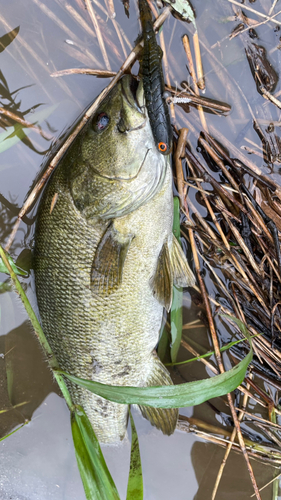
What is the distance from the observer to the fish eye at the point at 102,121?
1.58m

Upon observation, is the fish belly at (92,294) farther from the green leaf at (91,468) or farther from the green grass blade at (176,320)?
the green leaf at (91,468)

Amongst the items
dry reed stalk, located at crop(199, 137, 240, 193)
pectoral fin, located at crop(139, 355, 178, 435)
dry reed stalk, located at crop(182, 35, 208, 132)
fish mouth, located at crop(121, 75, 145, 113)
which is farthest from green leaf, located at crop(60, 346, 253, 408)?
dry reed stalk, located at crop(182, 35, 208, 132)

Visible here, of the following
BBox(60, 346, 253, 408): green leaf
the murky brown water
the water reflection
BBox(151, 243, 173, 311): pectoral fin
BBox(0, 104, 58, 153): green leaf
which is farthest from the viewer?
the water reflection

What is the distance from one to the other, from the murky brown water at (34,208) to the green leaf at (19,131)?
1cm

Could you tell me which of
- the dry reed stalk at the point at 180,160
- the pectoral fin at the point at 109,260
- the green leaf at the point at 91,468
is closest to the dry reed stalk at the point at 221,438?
the green leaf at the point at 91,468

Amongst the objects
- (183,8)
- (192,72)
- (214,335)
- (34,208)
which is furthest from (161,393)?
(183,8)

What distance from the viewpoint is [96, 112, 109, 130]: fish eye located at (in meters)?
1.58

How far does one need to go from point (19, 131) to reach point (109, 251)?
1134 mm

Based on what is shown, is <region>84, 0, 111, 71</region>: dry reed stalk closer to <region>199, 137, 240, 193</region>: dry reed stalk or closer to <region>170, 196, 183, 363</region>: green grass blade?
<region>199, 137, 240, 193</region>: dry reed stalk

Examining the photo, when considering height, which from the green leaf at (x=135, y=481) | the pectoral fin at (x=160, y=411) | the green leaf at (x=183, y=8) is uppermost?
the green leaf at (x=183, y=8)

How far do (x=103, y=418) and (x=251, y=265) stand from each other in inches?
53.1

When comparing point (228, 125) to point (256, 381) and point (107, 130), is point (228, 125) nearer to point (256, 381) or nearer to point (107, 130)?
point (107, 130)

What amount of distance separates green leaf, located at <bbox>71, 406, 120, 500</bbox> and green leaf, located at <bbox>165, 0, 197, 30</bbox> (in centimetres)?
236

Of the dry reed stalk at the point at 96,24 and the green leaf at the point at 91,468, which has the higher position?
the dry reed stalk at the point at 96,24
